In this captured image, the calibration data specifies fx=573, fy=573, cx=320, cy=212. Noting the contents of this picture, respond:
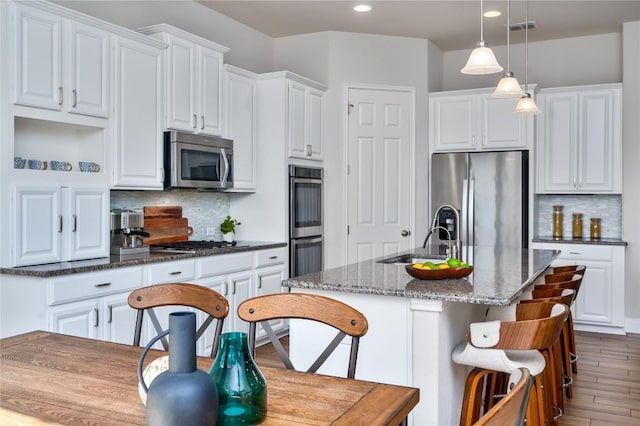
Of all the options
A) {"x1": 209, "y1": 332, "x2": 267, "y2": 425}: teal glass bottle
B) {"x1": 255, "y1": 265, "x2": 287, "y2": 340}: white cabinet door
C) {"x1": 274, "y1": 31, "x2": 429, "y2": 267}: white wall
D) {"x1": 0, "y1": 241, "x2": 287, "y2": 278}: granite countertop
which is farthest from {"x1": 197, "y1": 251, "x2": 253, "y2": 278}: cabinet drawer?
{"x1": 209, "y1": 332, "x2": 267, "y2": 425}: teal glass bottle

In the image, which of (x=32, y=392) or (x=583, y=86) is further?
(x=583, y=86)

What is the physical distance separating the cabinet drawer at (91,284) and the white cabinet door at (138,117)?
64cm

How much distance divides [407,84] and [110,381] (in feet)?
16.8

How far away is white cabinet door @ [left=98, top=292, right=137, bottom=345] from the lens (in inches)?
131

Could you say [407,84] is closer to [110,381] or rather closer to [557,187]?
[557,187]

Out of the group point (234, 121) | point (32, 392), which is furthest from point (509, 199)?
point (32, 392)

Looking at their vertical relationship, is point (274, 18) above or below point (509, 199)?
above

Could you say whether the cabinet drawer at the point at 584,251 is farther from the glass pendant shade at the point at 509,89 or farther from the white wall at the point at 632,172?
the glass pendant shade at the point at 509,89

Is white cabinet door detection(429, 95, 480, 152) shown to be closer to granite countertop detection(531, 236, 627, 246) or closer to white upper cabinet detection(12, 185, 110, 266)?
granite countertop detection(531, 236, 627, 246)

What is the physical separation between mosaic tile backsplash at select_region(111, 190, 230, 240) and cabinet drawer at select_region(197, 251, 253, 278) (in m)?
0.63

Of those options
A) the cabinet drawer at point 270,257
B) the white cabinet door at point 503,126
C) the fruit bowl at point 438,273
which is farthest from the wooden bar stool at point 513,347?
the white cabinet door at point 503,126

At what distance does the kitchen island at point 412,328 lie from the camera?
254cm

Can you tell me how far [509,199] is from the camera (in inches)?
224

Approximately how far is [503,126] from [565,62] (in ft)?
3.66
